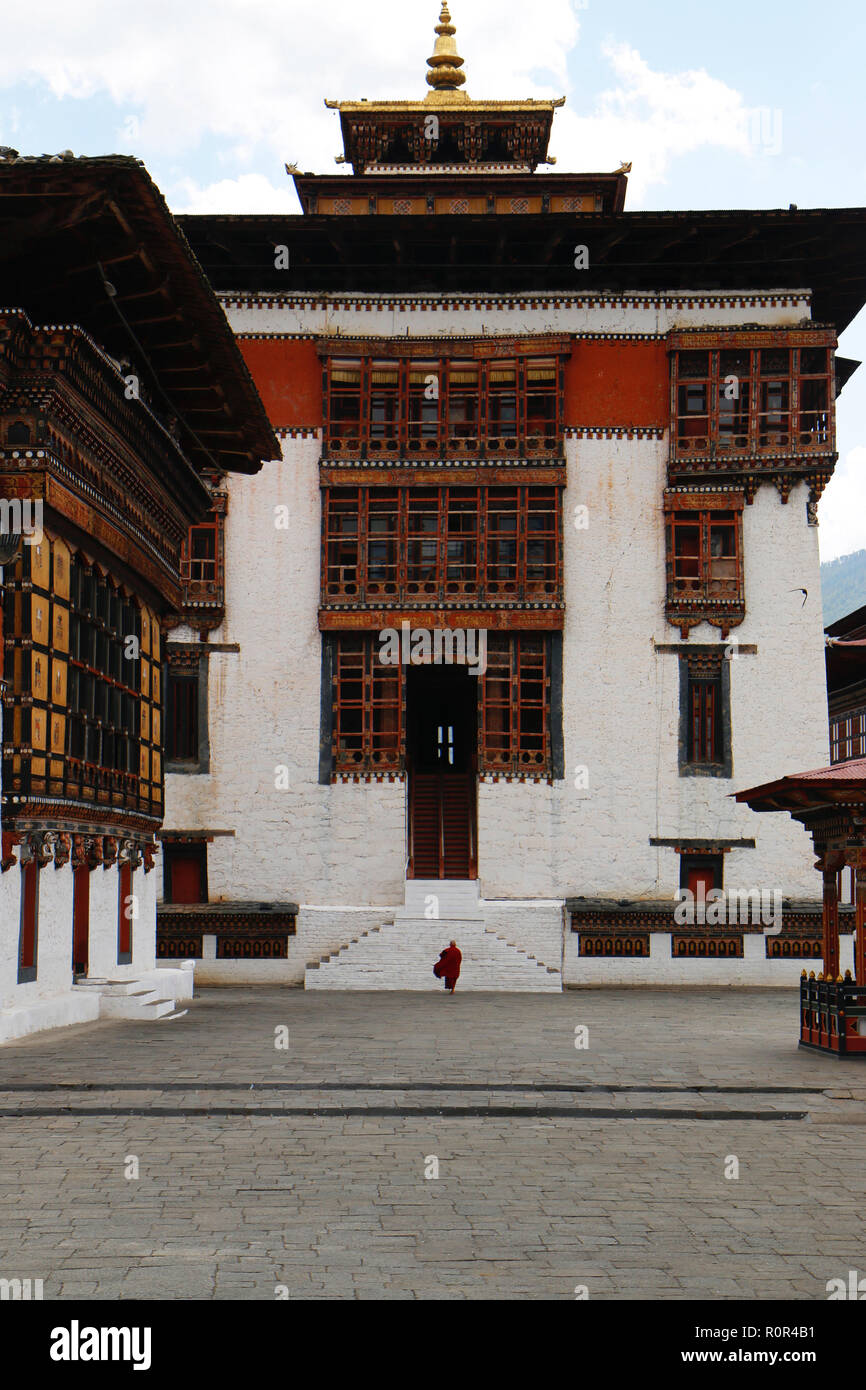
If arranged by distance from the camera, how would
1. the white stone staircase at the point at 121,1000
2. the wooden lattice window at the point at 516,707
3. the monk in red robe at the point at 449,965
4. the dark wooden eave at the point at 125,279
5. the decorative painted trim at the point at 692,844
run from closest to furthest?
the dark wooden eave at the point at 125,279 < the white stone staircase at the point at 121,1000 < the monk in red robe at the point at 449,965 < the decorative painted trim at the point at 692,844 < the wooden lattice window at the point at 516,707

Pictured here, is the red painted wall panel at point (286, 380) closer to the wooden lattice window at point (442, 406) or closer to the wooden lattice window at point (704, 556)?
the wooden lattice window at point (442, 406)

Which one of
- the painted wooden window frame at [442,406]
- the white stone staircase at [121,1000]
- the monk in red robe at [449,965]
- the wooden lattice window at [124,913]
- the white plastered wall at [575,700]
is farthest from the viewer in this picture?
the painted wooden window frame at [442,406]

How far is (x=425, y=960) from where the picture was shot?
2928 centimetres

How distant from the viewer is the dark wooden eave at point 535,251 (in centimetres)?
3128

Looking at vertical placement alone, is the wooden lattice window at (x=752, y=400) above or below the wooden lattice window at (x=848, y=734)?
above

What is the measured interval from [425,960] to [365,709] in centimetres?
573

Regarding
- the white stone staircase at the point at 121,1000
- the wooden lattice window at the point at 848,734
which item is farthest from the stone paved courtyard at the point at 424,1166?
the wooden lattice window at the point at 848,734

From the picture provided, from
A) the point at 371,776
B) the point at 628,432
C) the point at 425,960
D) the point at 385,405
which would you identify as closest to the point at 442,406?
the point at 385,405

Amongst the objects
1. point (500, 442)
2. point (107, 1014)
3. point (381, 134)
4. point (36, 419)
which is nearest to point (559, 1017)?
point (107, 1014)

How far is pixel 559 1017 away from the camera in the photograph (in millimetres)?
22359

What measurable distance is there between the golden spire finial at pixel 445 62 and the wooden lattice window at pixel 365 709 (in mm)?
18152

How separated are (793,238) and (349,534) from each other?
39.3ft

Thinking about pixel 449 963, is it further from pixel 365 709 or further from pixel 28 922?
pixel 28 922

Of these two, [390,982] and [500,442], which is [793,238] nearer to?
[500,442]
